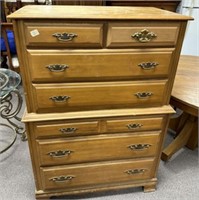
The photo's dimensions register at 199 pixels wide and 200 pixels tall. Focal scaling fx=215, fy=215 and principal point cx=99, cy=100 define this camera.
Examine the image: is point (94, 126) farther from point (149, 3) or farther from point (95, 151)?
point (149, 3)

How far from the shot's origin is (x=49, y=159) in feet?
4.31

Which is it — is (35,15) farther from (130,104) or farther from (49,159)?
(49,159)

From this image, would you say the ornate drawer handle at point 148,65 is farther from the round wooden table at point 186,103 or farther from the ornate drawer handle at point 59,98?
the round wooden table at point 186,103

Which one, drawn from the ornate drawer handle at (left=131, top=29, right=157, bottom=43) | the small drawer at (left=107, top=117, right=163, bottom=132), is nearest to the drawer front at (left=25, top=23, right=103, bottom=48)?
the ornate drawer handle at (left=131, top=29, right=157, bottom=43)

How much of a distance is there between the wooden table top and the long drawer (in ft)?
1.04

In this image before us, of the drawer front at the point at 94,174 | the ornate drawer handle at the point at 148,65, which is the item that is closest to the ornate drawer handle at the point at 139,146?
the drawer front at the point at 94,174

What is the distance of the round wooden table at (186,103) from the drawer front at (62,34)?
2.78ft

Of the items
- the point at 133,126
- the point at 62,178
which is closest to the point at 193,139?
the point at 133,126

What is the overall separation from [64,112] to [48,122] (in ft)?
0.34

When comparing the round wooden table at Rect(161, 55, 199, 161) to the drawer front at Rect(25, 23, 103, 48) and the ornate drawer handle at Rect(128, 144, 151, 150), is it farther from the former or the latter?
the drawer front at Rect(25, 23, 103, 48)

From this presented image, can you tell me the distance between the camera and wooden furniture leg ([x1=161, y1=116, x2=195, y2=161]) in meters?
1.89

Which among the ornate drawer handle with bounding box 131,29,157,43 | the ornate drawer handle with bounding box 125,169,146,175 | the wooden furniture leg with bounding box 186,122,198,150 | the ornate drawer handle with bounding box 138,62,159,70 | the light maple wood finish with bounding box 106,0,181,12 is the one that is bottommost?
the wooden furniture leg with bounding box 186,122,198,150

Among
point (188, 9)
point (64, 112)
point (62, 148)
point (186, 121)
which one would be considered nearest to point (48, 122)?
point (64, 112)

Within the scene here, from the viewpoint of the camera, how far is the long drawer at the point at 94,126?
3.92ft
